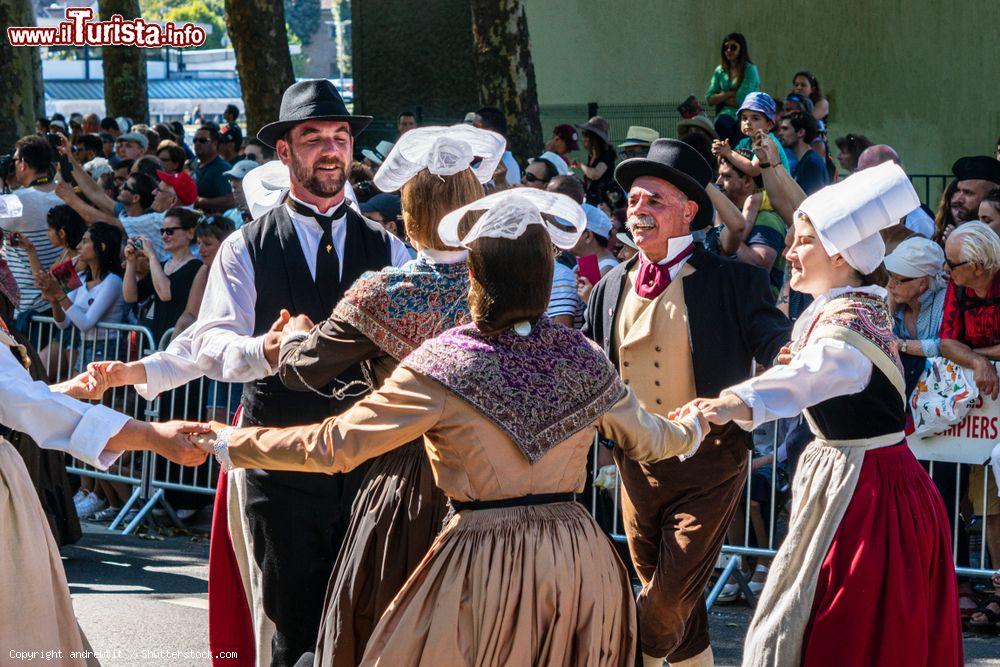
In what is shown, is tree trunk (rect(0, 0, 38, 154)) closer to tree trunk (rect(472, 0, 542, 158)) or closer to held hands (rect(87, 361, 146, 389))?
tree trunk (rect(472, 0, 542, 158))

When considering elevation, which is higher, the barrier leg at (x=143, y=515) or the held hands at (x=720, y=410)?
the held hands at (x=720, y=410)

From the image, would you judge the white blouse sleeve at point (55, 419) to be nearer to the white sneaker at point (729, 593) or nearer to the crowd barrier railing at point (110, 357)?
the white sneaker at point (729, 593)

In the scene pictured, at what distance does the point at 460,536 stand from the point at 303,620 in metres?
1.17

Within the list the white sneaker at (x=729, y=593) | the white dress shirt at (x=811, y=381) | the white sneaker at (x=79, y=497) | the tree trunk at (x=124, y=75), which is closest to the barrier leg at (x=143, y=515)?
the white sneaker at (x=79, y=497)

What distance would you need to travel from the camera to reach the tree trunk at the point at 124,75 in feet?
69.1

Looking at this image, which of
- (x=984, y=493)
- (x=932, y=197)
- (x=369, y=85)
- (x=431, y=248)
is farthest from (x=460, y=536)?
(x=369, y=85)

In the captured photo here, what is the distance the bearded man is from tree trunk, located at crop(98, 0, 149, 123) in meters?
16.7

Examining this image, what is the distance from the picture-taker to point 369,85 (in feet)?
62.7

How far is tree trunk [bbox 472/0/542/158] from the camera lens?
14.2m

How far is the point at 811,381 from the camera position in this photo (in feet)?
14.8

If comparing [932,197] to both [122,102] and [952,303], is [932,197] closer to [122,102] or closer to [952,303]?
[952,303]

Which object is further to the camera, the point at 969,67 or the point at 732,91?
the point at 969,67

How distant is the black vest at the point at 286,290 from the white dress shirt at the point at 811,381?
1316mm

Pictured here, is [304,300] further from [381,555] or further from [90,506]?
Answer: [90,506]
